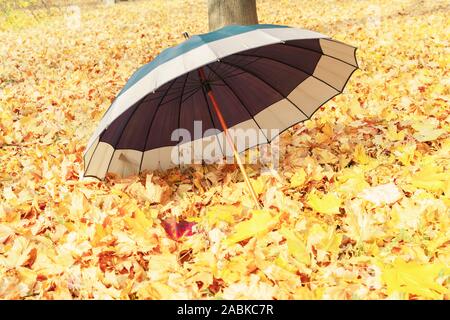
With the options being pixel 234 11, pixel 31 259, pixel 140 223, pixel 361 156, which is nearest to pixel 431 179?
pixel 361 156

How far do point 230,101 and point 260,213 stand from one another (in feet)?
3.11

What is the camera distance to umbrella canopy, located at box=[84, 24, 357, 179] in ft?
9.29

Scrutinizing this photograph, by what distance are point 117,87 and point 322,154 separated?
148 inches

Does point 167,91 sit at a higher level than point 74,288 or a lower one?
higher

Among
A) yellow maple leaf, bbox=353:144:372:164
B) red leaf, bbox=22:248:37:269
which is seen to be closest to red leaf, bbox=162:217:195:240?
red leaf, bbox=22:248:37:269

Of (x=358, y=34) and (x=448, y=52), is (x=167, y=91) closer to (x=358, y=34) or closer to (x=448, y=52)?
(x=448, y=52)

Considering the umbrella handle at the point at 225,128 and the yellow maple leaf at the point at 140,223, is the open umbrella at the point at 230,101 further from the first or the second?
the yellow maple leaf at the point at 140,223

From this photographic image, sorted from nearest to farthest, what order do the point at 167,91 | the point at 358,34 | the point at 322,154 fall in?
the point at 167,91 → the point at 322,154 → the point at 358,34

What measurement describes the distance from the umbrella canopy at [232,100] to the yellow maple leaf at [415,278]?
4.62ft

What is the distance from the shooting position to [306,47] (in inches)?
108

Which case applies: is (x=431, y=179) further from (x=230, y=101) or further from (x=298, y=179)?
(x=230, y=101)

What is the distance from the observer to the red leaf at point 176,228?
8.53ft

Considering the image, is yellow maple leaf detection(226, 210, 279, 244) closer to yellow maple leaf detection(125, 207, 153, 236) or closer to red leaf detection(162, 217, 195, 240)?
red leaf detection(162, 217, 195, 240)

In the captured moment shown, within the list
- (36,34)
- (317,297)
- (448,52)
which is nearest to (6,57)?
(36,34)
